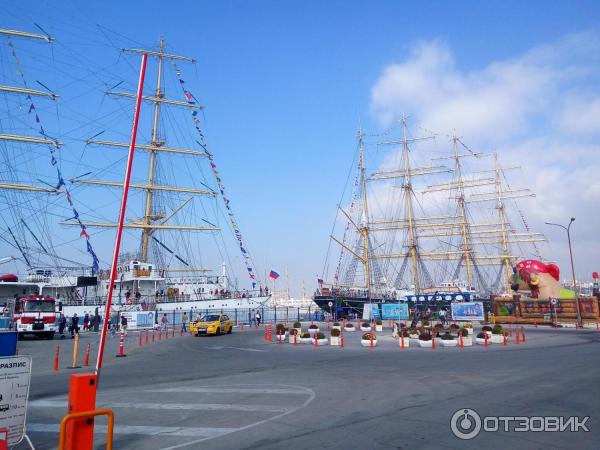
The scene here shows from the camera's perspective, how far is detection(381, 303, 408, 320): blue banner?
139 feet

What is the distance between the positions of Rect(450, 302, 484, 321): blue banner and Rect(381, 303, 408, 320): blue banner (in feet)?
14.3

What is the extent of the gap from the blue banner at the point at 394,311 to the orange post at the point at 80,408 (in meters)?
39.2

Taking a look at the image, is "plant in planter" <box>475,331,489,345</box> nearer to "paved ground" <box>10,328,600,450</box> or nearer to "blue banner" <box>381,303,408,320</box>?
"paved ground" <box>10,328,600,450</box>

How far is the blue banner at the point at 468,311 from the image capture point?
4000 cm

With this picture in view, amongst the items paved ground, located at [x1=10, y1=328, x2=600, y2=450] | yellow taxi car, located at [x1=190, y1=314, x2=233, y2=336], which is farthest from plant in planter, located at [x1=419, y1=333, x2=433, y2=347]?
yellow taxi car, located at [x1=190, y1=314, x2=233, y2=336]

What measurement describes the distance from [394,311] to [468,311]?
264 inches

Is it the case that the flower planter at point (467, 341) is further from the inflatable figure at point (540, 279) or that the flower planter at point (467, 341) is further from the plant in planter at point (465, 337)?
the inflatable figure at point (540, 279)

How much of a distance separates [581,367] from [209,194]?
47.0 metres

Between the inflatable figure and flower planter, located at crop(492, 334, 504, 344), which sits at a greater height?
the inflatable figure

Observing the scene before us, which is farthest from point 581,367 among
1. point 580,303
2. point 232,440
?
point 580,303

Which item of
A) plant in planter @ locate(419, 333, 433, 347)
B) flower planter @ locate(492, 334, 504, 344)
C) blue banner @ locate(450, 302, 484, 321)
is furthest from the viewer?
blue banner @ locate(450, 302, 484, 321)

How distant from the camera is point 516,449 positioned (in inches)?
228

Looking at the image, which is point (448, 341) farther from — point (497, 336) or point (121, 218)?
point (121, 218)

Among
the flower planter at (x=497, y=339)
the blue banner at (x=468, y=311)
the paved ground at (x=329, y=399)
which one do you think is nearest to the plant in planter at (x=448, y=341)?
the flower planter at (x=497, y=339)
